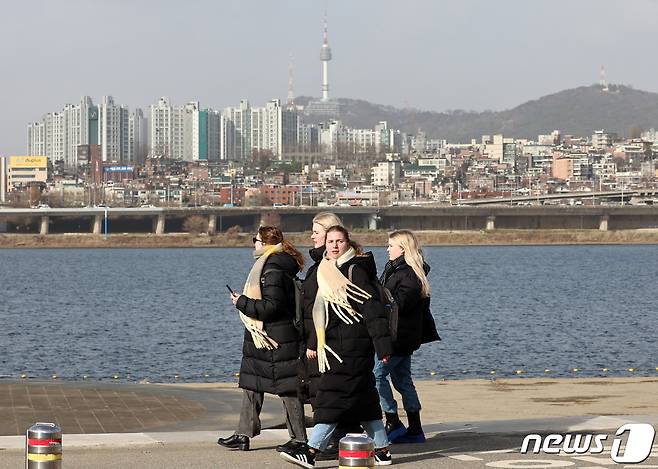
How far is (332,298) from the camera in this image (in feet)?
39.2

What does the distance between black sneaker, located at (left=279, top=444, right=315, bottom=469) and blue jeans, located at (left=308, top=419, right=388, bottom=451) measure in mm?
87

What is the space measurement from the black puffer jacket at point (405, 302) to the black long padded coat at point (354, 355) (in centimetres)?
133

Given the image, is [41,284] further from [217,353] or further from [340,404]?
[340,404]

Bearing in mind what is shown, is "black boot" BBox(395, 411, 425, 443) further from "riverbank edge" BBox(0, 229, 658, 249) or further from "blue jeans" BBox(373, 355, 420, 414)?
"riverbank edge" BBox(0, 229, 658, 249)

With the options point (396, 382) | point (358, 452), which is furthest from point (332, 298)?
point (358, 452)

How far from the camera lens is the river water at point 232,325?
1331 inches

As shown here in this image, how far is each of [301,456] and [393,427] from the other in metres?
1.73

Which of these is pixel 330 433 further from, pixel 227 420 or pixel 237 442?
pixel 227 420

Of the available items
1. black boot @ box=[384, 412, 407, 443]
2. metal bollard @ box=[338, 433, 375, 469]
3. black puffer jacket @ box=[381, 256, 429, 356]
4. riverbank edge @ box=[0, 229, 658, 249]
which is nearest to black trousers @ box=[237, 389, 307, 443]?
black boot @ box=[384, 412, 407, 443]

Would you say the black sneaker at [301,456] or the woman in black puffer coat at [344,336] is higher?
the woman in black puffer coat at [344,336]

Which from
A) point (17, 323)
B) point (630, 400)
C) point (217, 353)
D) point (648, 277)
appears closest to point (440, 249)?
point (648, 277)

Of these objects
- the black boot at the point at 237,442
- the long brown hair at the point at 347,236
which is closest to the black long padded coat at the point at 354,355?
the long brown hair at the point at 347,236

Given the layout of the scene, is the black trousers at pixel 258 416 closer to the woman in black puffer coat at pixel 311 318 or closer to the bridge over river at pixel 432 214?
the woman in black puffer coat at pixel 311 318

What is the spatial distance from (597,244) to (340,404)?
18785 centimetres
